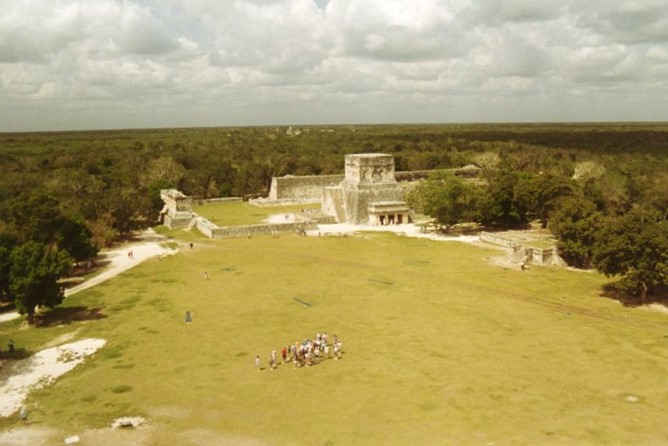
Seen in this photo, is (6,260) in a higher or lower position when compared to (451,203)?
lower

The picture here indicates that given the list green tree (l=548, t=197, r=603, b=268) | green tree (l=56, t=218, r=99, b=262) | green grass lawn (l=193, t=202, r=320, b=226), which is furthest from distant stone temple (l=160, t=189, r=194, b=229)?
green tree (l=548, t=197, r=603, b=268)

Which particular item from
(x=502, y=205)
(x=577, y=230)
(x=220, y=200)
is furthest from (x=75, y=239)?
(x=502, y=205)

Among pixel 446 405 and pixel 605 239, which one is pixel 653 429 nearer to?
pixel 446 405

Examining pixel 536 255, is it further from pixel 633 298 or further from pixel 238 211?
pixel 238 211

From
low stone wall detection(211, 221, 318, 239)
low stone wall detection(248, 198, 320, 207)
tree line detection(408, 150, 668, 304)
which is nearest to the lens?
tree line detection(408, 150, 668, 304)

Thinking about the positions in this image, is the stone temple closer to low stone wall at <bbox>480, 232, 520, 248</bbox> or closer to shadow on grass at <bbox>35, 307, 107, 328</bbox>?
low stone wall at <bbox>480, 232, 520, 248</bbox>
